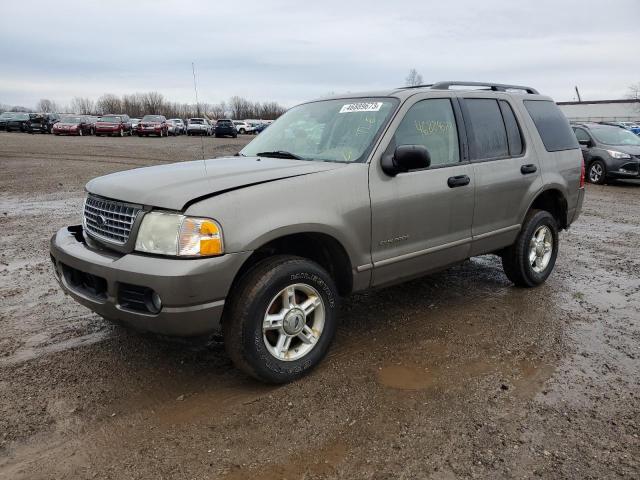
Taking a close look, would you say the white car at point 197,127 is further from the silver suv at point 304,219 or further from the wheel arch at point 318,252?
the wheel arch at point 318,252

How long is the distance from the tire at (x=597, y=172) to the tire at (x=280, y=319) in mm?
13546

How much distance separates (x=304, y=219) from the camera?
3.23m

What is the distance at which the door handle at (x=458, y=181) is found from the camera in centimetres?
413

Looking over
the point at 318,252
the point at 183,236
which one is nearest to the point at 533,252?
the point at 318,252

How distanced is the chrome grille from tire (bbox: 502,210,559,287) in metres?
3.64

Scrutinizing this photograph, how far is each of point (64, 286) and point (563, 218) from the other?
4832mm

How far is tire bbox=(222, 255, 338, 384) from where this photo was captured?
121 inches

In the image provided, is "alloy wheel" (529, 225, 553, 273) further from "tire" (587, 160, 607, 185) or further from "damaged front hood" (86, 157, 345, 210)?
"tire" (587, 160, 607, 185)

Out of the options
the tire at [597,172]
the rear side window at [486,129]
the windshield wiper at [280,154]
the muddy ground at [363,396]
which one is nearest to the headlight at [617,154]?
the tire at [597,172]

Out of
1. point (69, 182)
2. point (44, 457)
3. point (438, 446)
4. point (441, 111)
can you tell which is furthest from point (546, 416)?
point (69, 182)

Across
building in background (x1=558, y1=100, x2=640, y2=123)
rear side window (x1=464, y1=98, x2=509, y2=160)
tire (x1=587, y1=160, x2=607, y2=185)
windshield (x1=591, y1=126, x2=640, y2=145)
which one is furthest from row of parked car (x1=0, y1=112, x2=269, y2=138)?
building in background (x1=558, y1=100, x2=640, y2=123)

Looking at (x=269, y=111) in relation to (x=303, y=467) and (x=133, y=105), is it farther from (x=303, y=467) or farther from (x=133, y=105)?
(x=303, y=467)

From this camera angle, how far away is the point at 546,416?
3025mm

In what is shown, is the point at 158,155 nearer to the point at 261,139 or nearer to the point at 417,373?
the point at 261,139
